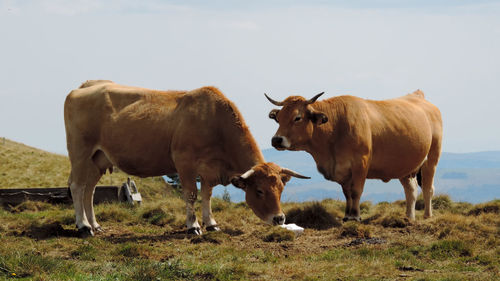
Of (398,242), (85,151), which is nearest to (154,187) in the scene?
(85,151)

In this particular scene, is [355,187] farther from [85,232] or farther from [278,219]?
[85,232]

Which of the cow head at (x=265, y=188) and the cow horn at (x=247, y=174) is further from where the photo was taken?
the cow head at (x=265, y=188)

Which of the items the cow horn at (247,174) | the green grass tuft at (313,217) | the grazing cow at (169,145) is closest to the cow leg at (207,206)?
the grazing cow at (169,145)

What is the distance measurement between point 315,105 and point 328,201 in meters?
4.71

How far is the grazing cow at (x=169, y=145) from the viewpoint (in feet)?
39.5

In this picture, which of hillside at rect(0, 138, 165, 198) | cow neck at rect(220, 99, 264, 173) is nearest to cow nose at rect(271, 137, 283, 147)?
cow neck at rect(220, 99, 264, 173)

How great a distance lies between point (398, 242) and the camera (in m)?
11.1

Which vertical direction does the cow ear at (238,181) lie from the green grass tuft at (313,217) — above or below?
above

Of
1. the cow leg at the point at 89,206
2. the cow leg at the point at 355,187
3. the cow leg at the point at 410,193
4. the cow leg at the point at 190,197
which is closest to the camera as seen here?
the cow leg at the point at 190,197

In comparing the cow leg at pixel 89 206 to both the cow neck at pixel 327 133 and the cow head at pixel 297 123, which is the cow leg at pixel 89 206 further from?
the cow neck at pixel 327 133

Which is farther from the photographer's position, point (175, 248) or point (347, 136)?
point (347, 136)

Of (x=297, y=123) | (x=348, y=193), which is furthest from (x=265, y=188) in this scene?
(x=348, y=193)

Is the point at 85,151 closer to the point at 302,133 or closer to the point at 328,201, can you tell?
the point at 302,133

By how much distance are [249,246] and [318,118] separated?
3465 millimetres
